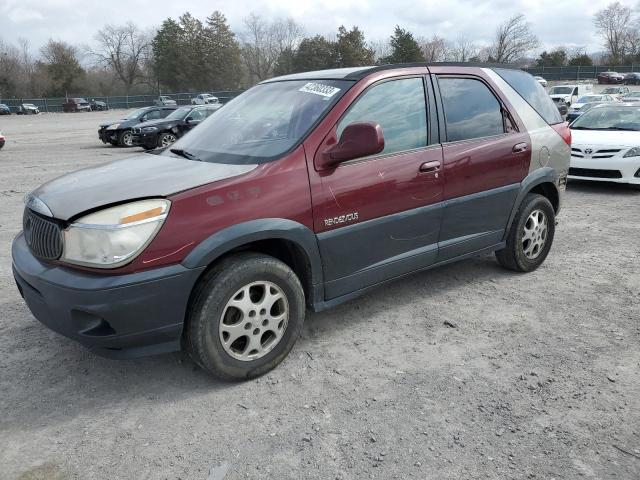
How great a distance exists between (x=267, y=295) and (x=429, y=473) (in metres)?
1.30

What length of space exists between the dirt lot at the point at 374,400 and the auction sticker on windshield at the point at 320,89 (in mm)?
1660

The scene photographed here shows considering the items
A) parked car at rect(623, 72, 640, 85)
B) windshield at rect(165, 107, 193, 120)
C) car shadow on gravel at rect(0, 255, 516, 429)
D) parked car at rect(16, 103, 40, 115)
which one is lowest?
car shadow on gravel at rect(0, 255, 516, 429)

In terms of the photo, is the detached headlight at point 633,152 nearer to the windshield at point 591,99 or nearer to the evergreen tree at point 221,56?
the windshield at point 591,99

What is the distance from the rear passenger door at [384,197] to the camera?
329cm

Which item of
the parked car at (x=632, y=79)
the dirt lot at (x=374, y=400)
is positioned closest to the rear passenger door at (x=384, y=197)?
the dirt lot at (x=374, y=400)

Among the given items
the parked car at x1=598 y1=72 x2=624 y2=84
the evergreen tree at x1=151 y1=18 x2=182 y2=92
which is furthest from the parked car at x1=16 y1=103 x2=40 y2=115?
the parked car at x1=598 y1=72 x2=624 y2=84

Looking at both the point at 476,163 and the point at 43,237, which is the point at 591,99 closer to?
the point at 476,163

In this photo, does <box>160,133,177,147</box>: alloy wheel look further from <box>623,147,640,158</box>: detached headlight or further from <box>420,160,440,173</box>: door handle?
<box>420,160,440,173</box>: door handle

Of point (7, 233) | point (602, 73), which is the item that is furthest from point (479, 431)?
point (602, 73)

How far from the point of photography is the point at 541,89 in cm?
497

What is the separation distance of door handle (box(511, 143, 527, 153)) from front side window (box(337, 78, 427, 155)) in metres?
1.01

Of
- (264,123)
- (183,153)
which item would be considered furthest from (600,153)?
(183,153)

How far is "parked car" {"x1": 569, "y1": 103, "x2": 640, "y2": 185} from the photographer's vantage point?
348 inches

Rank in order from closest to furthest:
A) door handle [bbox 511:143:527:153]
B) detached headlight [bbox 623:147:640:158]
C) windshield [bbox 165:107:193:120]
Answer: door handle [bbox 511:143:527:153]
detached headlight [bbox 623:147:640:158]
windshield [bbox 165:107:193:120]
